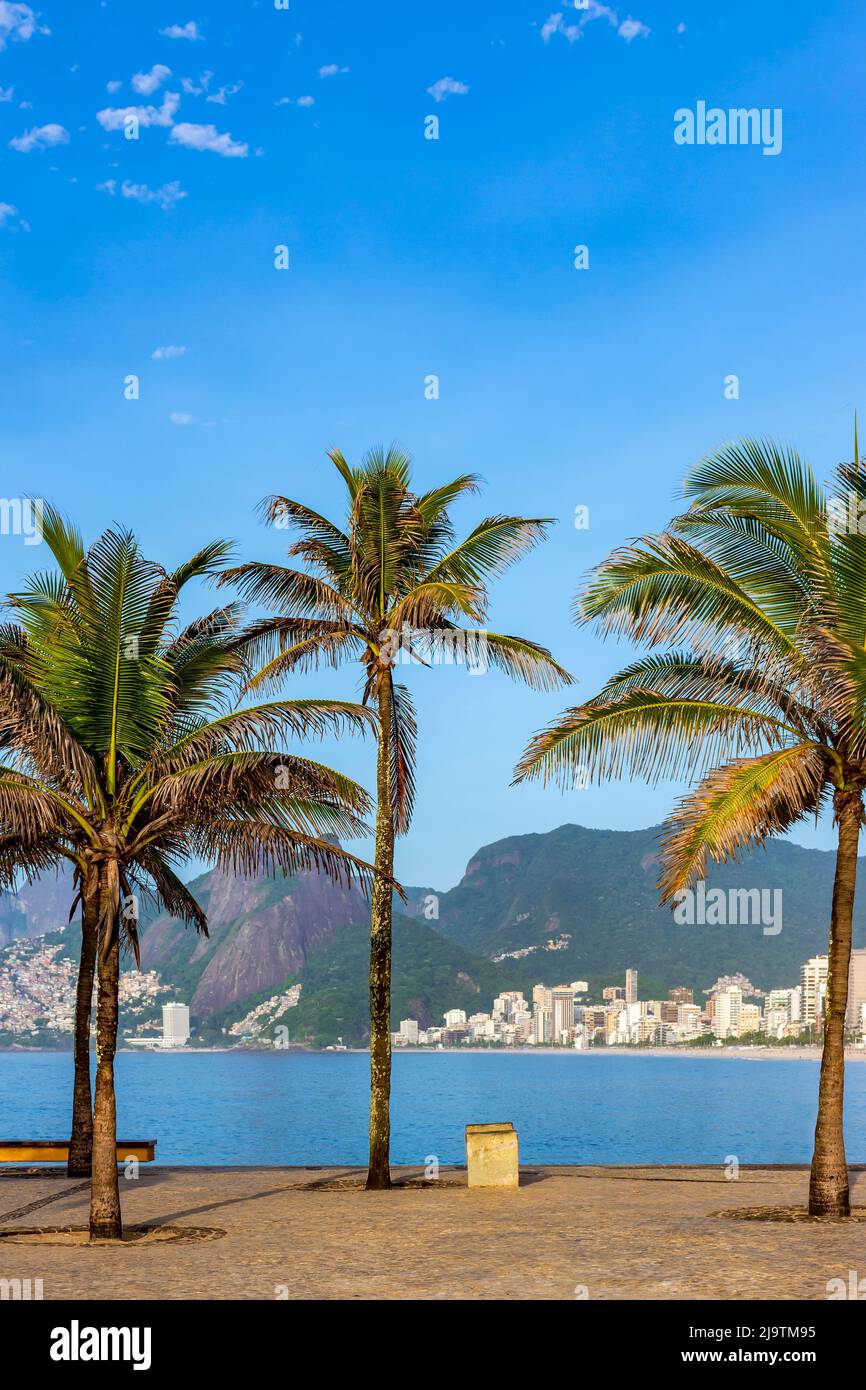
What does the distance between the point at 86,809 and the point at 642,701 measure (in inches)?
293

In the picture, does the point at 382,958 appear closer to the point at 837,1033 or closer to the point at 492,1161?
the point at 492,1161

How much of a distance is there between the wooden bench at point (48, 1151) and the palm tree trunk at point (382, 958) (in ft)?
14.2

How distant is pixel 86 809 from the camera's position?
16969 millimetres

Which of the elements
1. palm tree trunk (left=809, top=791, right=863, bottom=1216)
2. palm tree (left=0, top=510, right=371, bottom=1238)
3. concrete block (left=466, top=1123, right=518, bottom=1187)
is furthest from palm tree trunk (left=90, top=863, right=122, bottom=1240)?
palm tree trunk (left=809, top=791, right=863, bottom=1216)

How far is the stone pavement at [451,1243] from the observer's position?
39.5 feet

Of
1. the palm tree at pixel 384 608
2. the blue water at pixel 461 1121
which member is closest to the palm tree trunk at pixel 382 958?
the palm tree at pixel 384 608

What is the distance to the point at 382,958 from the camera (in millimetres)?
21109

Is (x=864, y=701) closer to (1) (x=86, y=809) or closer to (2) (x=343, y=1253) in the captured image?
(2) (x=343, y=1253)

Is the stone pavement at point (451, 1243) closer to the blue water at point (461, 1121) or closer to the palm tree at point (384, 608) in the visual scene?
the palm tree at point (384, 608)

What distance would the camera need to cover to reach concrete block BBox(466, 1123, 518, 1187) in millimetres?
20141

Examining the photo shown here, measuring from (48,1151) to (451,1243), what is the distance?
37.0ft

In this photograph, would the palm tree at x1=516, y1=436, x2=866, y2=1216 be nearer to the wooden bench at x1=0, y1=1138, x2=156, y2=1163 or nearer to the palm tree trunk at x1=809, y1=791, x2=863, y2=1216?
the palm tree trunk at x1=809, y1=791, x2=863, y2=1216
